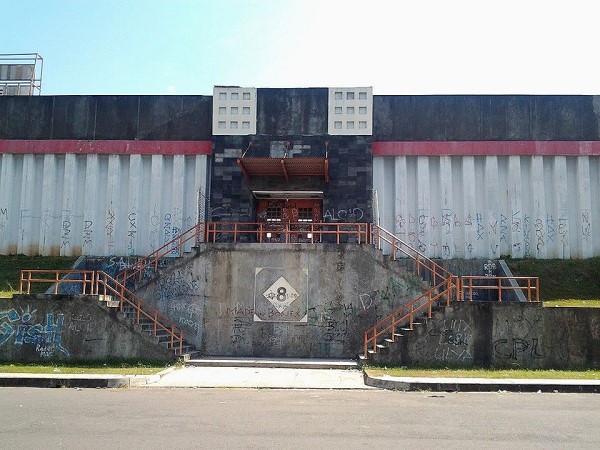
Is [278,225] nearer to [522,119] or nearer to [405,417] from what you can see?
[522,119]

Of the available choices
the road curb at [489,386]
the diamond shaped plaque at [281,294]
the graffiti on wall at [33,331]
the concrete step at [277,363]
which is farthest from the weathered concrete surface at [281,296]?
Result: the road curb at [489,386]

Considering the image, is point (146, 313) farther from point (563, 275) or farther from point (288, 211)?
point (563, 275)

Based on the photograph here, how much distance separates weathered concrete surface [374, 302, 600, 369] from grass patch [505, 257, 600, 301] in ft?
14.9

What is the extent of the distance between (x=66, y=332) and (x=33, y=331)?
996 millimetres

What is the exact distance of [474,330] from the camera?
56.8 ft

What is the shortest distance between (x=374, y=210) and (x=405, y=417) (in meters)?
14.7

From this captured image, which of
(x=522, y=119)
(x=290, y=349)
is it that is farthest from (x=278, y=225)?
(x=522, y=119)

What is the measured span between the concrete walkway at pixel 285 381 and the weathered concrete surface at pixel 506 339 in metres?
2.02

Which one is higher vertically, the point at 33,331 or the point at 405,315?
the point at 405,315

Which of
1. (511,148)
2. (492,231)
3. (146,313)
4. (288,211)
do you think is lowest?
(146,313)

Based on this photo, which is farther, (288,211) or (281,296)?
(288,211)

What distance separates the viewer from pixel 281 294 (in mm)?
19656

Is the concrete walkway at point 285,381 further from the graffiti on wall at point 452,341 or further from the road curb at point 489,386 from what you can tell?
the graffiti on wall at point 452,341

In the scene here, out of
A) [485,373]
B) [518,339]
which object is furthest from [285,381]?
[518,339]
